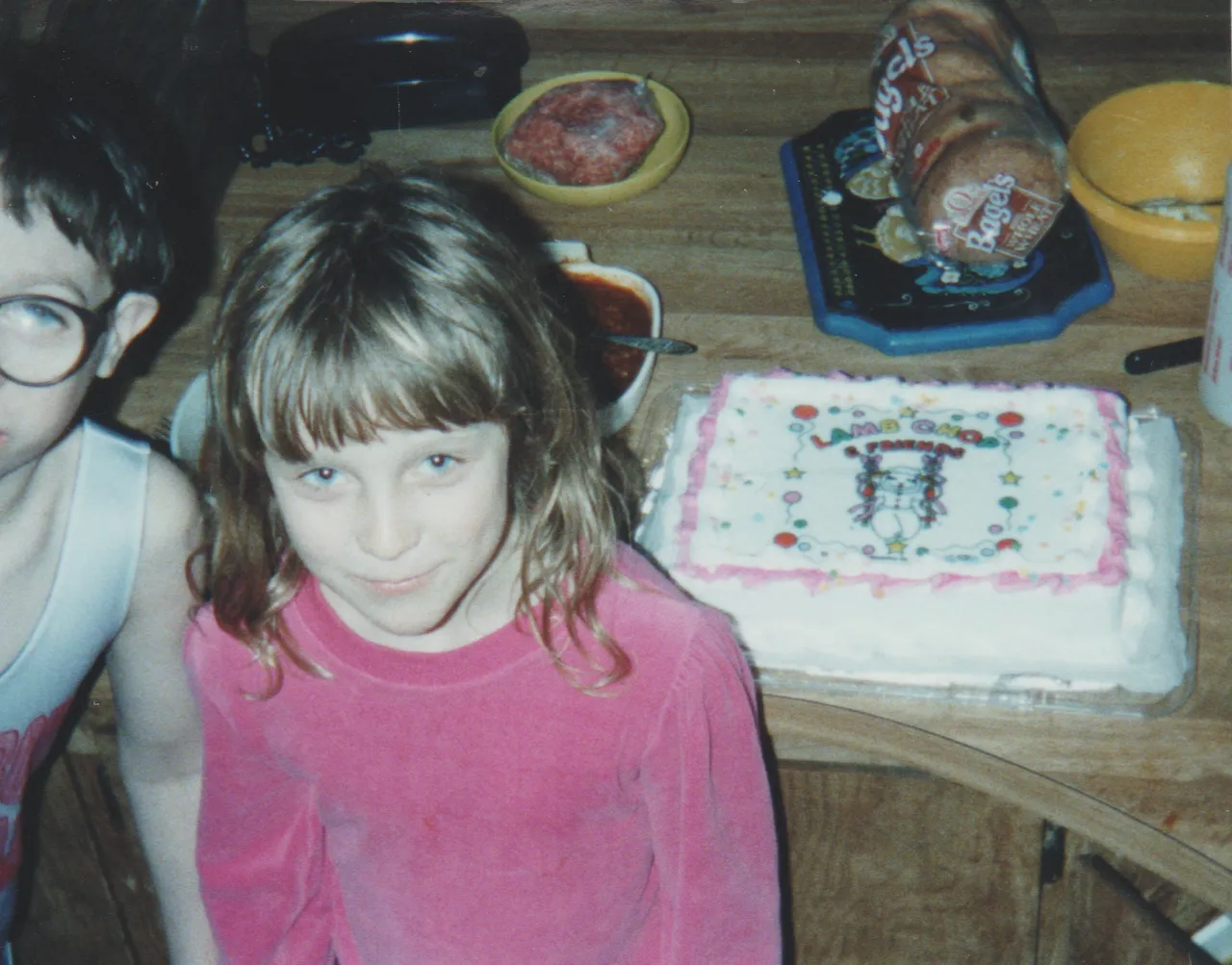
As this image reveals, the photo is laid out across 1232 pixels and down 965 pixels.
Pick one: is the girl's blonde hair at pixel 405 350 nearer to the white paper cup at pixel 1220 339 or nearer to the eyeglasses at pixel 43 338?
the eyeglasses at pixel 43 338

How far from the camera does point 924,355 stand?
1365 mm

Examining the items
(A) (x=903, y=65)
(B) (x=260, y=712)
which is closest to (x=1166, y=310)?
(A) (x=903, y=65)

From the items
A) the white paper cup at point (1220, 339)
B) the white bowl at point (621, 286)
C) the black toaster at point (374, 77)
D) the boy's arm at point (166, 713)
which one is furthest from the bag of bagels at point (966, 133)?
the boy's arm at point (166, 713)

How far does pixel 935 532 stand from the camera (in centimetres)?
113

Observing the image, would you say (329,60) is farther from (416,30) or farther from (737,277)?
(737,277)

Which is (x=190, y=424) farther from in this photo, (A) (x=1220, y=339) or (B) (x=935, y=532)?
(A) (x=1220, y=339)

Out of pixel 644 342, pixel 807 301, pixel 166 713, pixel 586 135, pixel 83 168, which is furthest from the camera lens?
pixel 586 135

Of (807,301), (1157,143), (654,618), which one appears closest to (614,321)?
(807,301)

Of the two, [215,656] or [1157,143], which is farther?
[1157,143]

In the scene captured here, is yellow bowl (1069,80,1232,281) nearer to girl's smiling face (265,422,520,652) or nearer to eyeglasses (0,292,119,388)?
girl's smiling face (265,422,520,652)

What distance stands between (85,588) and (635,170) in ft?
2.58

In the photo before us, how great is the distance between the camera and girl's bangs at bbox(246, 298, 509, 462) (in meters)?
0.84

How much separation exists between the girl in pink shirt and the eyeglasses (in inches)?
3.9

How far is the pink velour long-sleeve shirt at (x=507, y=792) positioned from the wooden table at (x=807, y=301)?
0.41 ft
